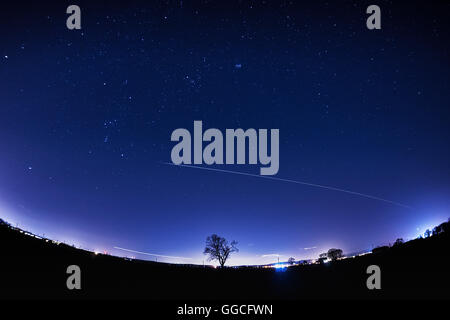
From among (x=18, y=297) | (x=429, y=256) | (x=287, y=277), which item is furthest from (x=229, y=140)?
(x=18, y=297)

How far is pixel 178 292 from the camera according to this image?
40.4ft

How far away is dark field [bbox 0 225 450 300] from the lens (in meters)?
11.4

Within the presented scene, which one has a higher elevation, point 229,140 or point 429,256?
point 229,140

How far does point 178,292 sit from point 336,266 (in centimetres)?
781

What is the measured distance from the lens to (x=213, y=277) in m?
13.7

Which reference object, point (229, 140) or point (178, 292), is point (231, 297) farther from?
point (229, 140)

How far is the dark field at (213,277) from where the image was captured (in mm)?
11398
